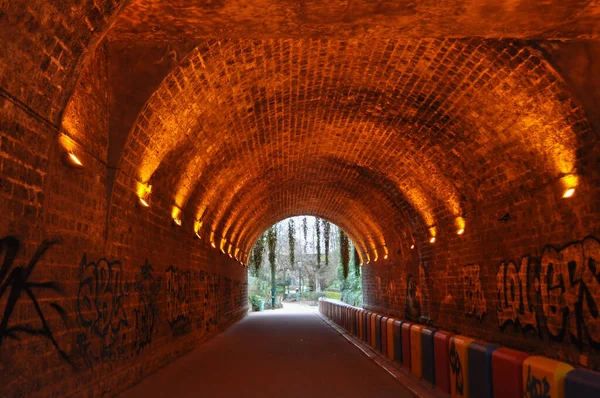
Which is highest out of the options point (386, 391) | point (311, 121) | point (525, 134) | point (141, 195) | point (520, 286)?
point (311, 121)

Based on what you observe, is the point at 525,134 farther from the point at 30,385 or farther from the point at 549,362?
the point at 30,385

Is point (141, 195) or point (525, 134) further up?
point (525, 134)

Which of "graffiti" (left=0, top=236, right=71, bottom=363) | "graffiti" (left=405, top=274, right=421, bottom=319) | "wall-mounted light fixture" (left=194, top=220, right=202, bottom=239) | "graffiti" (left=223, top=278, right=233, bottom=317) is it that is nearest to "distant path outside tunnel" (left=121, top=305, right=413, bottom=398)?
"graffiti" (left=0, top=236, right=71, bottom=363)

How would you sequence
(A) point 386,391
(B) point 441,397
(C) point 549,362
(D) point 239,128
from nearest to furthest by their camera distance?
(C) point 549,362, (B) point 441,397, (A) point 386,391, (D) point 239,128

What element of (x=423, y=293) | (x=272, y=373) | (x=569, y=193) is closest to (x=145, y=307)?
(x=272, y=373)

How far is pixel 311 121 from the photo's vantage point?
14414 mm

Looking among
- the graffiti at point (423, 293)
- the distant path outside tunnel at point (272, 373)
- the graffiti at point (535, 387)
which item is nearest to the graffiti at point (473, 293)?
the distant path outside tunnel at point (272, 373)

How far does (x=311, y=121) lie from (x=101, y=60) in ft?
23.6

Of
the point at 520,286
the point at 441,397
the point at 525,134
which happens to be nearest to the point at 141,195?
the point at 441,397

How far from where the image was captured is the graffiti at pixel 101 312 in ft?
23.2

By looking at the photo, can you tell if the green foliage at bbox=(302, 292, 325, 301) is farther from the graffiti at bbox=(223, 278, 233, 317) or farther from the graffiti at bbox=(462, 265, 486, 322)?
the graffiti at bbox=(462, 265, 486, 322)

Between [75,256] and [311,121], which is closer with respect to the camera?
[75,256]

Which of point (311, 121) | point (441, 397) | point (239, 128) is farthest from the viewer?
point (311, 121)

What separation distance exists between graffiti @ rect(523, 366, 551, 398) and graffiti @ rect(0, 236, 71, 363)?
4.80 m
